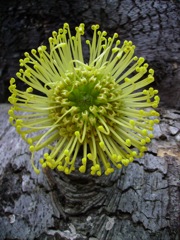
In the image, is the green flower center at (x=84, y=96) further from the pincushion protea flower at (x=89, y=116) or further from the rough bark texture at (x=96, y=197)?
the rough bark texture at (x=96, y=197)

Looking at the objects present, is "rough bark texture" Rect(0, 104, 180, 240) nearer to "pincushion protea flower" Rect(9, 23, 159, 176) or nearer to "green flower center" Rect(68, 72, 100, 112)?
"pincushion protea flower" Rect(9, 23, 159, 176)

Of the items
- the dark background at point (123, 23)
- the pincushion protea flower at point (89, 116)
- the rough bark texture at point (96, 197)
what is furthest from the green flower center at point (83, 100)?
the dark background at point (123, 23)

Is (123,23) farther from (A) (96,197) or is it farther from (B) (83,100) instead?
(A) (96,197)

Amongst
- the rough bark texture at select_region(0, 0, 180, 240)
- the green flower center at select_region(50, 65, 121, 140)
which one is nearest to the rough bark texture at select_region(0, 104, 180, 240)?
the rough bark texture at select_region(0, 0, 180, 240)

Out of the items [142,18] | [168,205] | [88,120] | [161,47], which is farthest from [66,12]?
[168,205]

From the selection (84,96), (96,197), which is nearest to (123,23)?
(84,96)

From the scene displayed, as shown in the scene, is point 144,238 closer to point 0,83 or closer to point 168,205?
point 168,205
